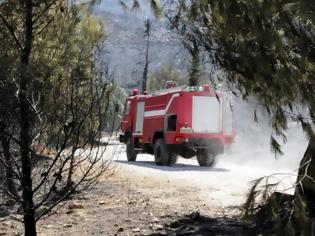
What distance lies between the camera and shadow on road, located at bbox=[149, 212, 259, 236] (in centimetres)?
805

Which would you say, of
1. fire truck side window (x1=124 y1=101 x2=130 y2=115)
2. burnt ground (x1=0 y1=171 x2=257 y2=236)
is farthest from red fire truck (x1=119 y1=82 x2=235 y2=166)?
burnt ground (x1=0 y1=171 x2=257 y2=236)

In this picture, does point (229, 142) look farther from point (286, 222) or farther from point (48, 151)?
point (286, 222)

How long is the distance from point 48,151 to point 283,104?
267 cm

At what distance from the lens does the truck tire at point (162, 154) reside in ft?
66.0

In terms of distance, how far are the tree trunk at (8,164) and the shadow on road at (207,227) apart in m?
2.43

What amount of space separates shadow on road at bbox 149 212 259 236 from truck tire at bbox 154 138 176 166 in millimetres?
10793

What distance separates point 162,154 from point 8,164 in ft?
45.5

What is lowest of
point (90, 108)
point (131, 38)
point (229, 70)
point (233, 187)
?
point (233, 187)

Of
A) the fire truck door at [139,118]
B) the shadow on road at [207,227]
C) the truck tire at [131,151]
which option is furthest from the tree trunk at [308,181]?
the truck tire at [131,151]

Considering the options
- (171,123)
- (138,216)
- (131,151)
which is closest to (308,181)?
(138,216)

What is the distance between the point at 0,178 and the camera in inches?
265

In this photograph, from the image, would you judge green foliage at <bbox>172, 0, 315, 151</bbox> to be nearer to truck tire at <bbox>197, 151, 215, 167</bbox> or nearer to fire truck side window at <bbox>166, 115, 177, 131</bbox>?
fire truck side window at <bbox>166, 115, 177, 131</bbox>

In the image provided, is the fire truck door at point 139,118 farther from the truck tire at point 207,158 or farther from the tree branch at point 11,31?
the tree branch at point 11,31

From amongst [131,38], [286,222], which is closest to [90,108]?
[286,222]
